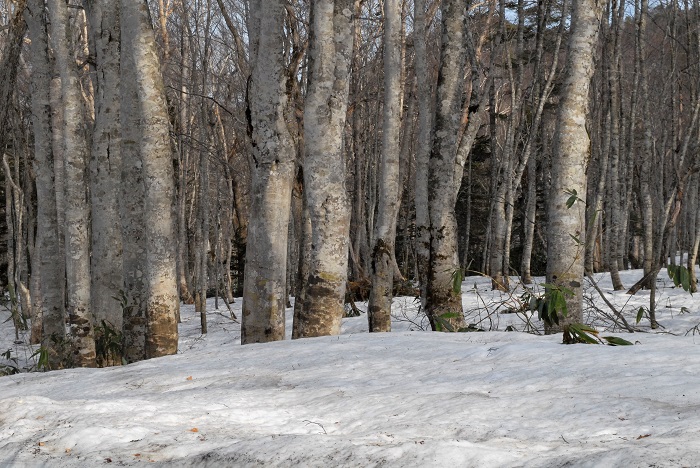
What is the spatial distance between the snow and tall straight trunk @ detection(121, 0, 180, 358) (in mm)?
1392

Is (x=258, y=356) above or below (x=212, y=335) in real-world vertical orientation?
above

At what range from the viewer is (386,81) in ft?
28.2

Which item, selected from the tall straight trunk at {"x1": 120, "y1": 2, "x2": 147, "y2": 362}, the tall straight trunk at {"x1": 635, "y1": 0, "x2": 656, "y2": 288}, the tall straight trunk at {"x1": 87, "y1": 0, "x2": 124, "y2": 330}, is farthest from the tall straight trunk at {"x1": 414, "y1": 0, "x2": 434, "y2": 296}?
the tall straight trunk at {"x1": 635, "y1": 0, "x2": 656, "y2": 288}

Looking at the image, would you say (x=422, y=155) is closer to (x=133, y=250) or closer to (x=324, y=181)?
(x=324, y=181)

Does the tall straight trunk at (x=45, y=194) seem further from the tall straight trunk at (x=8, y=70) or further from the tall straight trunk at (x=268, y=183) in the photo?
the tall straight trunk at (x=268, y=183)

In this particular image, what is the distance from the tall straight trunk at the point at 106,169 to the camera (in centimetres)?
706

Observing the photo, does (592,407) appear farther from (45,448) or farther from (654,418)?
(45,448)

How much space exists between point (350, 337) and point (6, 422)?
98.9 inches

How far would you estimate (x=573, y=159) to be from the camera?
5398 mm

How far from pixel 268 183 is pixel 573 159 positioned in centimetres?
263

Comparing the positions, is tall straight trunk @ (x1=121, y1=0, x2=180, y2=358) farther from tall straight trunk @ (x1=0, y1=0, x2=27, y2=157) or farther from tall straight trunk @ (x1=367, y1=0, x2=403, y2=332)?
tall straight trunk @ (x1=367, y1=0, x2=403, y2=332)

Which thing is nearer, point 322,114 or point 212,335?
point 322,114

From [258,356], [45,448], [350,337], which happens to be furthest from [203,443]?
[350,337]

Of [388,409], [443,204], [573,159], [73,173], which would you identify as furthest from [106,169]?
[388,409]
